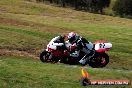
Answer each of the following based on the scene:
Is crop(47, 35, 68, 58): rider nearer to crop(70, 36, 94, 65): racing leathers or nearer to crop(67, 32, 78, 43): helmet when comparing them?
crop(67, 32, 78, 43): helmet

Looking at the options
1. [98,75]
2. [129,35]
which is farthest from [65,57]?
[129,35]

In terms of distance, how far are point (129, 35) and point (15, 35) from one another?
1613cm

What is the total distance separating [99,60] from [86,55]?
90 centimetres

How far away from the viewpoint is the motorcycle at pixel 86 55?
2181 centimetres

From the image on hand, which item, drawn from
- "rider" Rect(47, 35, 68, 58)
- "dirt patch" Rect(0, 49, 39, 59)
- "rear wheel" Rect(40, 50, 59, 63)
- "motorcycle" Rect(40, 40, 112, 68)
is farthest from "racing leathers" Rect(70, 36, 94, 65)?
"dirt patch" Rect(0, 49, 39, 59)

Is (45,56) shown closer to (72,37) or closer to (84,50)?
(72,37)

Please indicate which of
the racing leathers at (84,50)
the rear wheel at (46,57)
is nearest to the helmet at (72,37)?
the racing leathers at (84,50)

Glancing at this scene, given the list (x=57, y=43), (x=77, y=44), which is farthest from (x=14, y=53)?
(x=77, y=44)

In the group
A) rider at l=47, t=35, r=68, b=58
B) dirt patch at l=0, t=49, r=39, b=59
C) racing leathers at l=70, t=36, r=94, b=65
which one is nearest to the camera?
rider at l=47, t=35, r=68, b=58

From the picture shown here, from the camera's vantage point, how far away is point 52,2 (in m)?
92.2

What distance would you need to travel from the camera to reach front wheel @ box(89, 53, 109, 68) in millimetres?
22125

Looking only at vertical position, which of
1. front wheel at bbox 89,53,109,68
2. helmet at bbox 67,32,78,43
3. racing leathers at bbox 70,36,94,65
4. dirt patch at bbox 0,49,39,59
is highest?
helmet at bbox 67,32,78,43

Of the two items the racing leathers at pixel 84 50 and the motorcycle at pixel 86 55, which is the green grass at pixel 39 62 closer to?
the motorcycle at pixel 86 55

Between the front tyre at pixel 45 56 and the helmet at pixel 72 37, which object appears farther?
the front tyre at pixel 45 56
